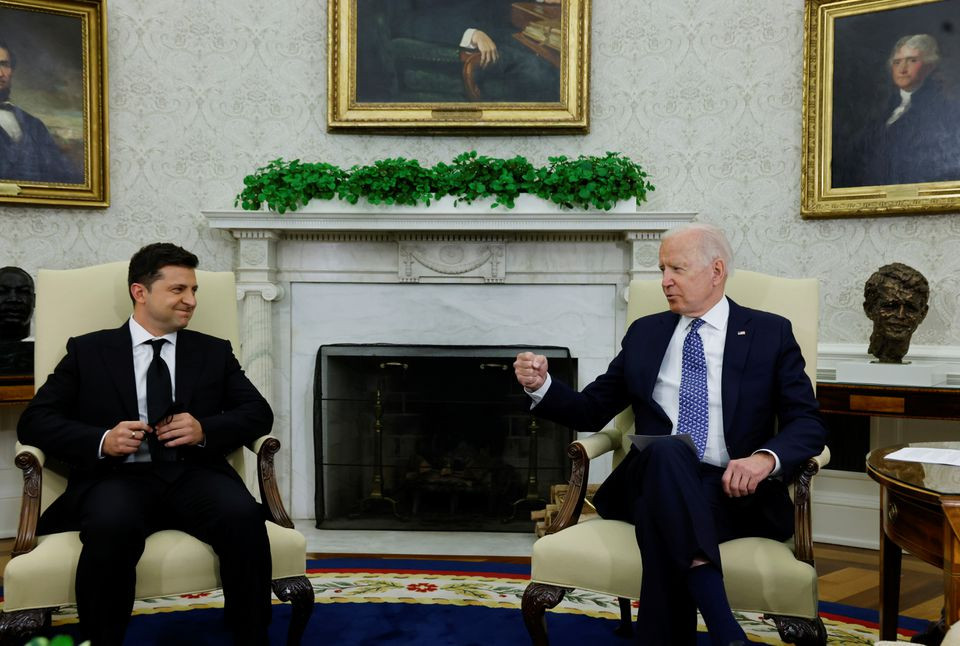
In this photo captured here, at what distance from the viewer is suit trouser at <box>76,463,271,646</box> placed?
2121 millimetres

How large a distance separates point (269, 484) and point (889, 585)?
6.13 ft

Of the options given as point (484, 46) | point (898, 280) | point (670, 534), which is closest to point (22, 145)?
point (484, 46)

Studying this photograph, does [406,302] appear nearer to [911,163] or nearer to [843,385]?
[843,385]

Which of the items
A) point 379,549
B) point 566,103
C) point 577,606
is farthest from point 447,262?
point 577,606

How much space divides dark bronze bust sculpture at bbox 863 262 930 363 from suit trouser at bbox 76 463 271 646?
2.75 m

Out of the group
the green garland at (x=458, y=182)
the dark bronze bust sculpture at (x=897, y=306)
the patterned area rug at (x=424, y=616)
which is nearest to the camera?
the patterned area rug at (x=424, y=616)

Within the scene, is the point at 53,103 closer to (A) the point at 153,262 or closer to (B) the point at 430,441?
(A) the point at 153,262

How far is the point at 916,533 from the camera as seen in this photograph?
1.94 meters

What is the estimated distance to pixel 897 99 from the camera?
12.9 feet

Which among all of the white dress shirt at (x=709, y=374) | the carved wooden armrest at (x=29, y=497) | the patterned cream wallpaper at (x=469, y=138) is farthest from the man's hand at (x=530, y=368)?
the patterned cream wallpaper at (x=469, y=138)

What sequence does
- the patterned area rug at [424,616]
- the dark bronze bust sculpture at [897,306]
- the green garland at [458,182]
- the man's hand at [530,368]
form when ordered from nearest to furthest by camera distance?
the man's hand at [530,368], the patterned area rug at [424,616], the dark bronze bust sculpture at [897,306], the green garland at [458,182]

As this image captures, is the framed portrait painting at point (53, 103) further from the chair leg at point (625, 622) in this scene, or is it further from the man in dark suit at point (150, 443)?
the chair leg at point (625, 622)

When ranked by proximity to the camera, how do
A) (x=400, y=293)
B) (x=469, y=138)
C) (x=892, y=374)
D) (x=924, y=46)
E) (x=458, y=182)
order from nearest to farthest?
(x=892, y=374)
(x=924, y=46)
(x=458, y=182)
(x=400, y=293)
(x=469, y=138)

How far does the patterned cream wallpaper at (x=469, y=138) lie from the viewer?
4.20 m
